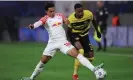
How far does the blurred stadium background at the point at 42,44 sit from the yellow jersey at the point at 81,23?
142cm

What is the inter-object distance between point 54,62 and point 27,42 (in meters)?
13.4

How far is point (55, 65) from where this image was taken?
21.5 m

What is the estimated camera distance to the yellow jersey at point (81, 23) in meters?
17.0

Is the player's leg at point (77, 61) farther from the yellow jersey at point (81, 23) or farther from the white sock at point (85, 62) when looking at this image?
the white sock at point (85, 62)

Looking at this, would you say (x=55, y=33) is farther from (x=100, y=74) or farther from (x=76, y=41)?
(x=76, y=41)

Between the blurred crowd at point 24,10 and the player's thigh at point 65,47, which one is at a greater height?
the player's thigh at point 65,47

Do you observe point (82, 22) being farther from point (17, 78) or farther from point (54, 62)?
point (54, 62)

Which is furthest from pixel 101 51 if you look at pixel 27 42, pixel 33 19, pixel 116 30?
pixel 33 19

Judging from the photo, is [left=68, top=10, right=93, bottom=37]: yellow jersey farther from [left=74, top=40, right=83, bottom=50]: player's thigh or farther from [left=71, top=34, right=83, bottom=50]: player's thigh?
[left=74, top=40, right=83, bottom=50]: player's thigh

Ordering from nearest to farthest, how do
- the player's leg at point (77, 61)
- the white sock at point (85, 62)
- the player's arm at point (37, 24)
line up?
the white sock at point (85, 62) < the player's arm at point (37, 24) < the player's leg at point (77, 61)

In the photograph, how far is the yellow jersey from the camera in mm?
16991

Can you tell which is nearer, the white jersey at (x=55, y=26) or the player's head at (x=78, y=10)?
the white jersey at (x=55, y=26)

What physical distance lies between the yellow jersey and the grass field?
1416mm

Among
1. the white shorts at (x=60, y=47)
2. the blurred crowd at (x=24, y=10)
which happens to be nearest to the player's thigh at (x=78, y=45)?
the white shorts at (x=60, y=47)
